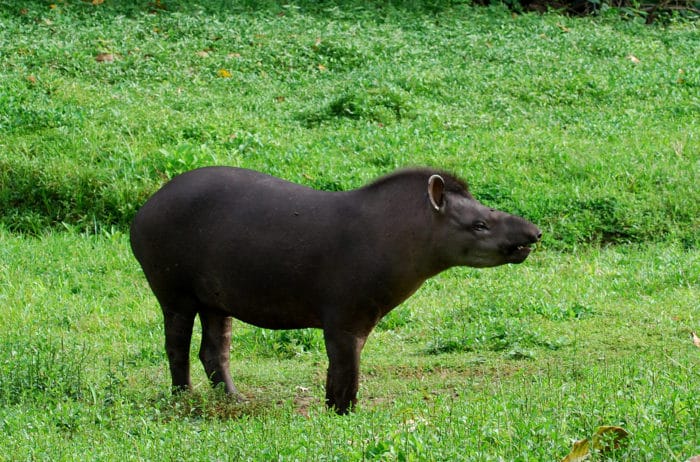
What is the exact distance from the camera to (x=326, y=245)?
696 cm

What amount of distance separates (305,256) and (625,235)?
5.48 metres

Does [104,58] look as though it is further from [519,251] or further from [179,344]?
[519,251]

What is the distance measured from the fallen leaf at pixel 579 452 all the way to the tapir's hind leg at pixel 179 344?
11.1ft

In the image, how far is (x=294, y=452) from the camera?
5.25m

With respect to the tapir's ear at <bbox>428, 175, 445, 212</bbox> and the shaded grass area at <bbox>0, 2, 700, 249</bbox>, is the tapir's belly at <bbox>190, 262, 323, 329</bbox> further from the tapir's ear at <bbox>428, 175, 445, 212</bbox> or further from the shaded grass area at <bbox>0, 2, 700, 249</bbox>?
the shaded grass area at <bbox>0, 2, 700, 249</bbox>

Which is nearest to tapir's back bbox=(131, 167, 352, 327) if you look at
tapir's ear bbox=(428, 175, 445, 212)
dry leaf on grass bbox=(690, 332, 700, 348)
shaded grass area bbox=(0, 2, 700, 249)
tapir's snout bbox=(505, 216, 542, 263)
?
tapir's ear bbox=(428, 175, 445, 212)

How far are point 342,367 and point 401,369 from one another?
4.85 ft

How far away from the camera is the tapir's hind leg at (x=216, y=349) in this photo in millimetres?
7805

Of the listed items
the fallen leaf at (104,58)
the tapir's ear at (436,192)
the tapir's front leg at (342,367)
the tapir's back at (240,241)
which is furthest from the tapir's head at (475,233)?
the fallen leaf at (104,58)

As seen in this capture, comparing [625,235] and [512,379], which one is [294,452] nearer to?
[512,379]

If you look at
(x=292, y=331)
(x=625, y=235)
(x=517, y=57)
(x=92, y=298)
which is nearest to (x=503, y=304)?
(x=292, y=331)

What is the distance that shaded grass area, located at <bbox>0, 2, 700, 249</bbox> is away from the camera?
12.0 metres

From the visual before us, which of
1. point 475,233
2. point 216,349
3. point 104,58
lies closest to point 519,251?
point 475,233

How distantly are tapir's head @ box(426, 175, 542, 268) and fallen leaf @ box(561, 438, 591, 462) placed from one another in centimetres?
216
